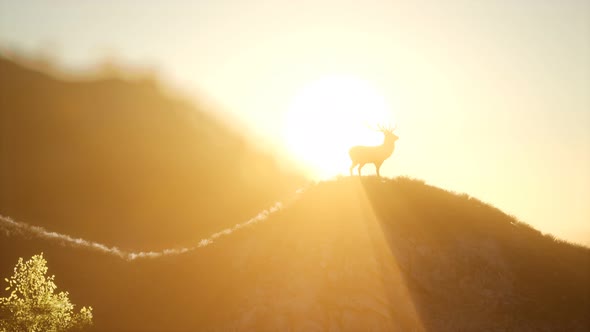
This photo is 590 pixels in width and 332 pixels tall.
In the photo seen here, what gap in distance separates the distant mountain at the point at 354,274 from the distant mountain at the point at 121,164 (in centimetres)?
5091

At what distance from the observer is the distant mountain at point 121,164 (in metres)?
88.9

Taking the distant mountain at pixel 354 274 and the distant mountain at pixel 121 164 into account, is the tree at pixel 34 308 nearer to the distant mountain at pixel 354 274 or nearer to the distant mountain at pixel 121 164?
the distant mountain at pixel 354 274

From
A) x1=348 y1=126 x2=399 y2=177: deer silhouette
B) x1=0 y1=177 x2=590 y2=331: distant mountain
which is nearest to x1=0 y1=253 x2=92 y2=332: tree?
x1=0 y1=177 x2=590 y2=331: distant mountain

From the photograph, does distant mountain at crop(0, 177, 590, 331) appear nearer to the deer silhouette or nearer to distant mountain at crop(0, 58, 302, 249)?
the deer silhouette

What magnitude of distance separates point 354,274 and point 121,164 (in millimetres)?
90897

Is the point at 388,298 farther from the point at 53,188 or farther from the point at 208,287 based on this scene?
the point at 53,188

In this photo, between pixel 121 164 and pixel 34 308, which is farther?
pixel 121 164

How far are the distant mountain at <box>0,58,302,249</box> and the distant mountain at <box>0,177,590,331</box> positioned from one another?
5091cm

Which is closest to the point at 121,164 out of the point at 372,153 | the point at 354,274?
the point at 372,153

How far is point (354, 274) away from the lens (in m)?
27.2

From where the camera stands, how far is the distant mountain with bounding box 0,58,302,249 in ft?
292

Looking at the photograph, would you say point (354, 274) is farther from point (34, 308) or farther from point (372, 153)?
point (34, 308)

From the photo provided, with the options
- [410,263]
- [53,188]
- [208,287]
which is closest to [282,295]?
[208,287]

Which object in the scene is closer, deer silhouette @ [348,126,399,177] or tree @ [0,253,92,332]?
tree @ [0,253,92,332]
